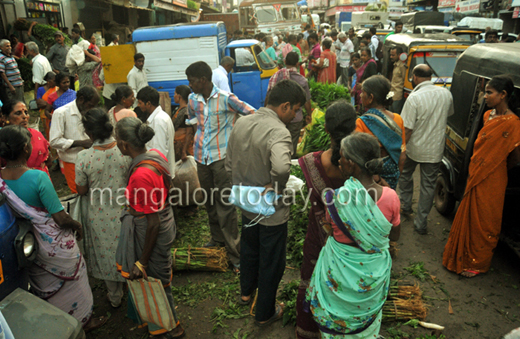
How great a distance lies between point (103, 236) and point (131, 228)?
0.80 m

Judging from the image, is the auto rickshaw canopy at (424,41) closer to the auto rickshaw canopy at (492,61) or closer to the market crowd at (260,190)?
the auto rickshaw canopy at (492,61)

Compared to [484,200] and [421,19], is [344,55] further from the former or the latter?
[484,200]

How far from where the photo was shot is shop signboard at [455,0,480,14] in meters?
25.4

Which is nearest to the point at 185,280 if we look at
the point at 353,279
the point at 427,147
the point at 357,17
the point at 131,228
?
the point at 131,228

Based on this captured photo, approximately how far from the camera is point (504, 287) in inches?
147

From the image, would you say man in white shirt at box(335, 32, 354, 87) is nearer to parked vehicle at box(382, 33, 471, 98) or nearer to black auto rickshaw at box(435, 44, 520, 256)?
parked vehicle at box(382, 33, 471, 98)

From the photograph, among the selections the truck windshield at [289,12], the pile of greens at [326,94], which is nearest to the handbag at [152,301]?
the pile of greens at [326,94]

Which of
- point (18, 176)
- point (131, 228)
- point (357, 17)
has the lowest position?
point (131, 228)

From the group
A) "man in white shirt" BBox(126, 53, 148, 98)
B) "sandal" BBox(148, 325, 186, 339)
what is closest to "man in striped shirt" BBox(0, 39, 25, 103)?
"man in white shirt" BBox(126, 53, 148, 98)

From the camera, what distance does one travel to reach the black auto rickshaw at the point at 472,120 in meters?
3.76

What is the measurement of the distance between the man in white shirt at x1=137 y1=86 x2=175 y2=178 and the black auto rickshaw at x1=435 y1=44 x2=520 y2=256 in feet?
10.8

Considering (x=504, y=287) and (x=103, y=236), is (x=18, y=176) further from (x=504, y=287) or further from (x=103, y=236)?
(x=504, y=287)

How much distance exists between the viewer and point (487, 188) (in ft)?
11.7

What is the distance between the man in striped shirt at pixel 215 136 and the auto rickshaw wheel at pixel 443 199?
2943mm
